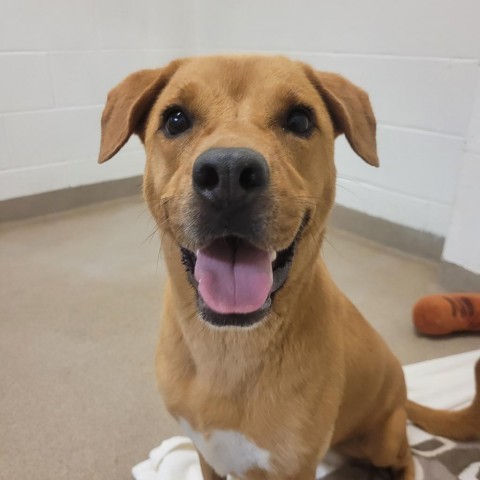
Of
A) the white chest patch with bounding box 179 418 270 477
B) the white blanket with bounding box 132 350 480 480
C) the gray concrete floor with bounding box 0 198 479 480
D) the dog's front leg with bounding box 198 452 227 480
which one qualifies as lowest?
the gray concrete floor with bounding box 0 198 479 480

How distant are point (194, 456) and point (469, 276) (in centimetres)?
154

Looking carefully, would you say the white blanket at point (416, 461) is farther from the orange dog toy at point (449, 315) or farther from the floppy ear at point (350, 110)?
the floppy ear at point (350, 110)

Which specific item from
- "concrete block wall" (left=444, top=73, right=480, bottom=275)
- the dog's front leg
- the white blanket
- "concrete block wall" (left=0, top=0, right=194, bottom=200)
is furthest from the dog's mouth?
"concrete block wall" (left=0, top=0, right=194, bottom=200)

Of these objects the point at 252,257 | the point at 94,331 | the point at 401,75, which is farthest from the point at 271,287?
the point at 401,75

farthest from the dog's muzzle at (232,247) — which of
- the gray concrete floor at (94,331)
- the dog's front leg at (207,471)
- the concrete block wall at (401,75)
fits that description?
the concrete block wall at (401,75)

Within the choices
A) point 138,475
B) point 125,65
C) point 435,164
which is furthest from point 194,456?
point 125,65

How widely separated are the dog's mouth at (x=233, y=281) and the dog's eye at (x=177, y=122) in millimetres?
Answer: 264

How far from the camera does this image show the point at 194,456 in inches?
62.5

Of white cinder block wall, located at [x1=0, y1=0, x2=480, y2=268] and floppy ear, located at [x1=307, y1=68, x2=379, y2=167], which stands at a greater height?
floppy ear, located at [x1=307, y1=68, x2=379, y2=167]

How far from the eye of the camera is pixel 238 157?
2.81ft

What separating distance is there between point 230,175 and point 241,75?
35 centimetres

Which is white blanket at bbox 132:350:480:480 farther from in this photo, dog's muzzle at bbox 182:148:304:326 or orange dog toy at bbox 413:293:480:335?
dog's muzzle at bbox 182:148:304:326

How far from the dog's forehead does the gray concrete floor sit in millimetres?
1126

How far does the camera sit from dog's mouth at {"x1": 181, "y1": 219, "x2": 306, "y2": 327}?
1.01 metres
